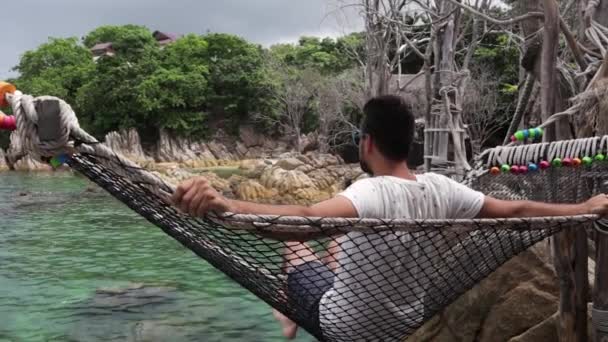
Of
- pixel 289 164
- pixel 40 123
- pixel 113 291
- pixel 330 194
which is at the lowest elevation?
pixel 113 291

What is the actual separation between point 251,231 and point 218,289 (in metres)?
4.31

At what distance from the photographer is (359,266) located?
5.22ft

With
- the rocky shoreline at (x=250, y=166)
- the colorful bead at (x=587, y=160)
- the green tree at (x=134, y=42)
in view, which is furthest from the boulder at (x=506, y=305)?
the green tree at (x=134, y=42)

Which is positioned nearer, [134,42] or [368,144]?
[368,144]

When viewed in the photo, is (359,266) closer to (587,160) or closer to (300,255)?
(300,255)

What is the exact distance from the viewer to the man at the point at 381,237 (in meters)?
1.55

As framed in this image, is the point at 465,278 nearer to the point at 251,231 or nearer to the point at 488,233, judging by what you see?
the point at 488,233

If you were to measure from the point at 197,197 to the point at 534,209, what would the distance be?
39.0 inches

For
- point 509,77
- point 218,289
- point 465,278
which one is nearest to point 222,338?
point 218,289

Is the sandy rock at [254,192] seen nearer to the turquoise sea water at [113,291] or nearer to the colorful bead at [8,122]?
the turquoise sea water at [113,291]

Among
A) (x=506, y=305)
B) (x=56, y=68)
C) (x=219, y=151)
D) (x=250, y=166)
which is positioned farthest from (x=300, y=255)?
(x=56, y=68)

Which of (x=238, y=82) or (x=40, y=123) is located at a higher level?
(x=238, y=82)

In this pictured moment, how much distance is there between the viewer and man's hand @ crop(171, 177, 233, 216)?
4.00ft

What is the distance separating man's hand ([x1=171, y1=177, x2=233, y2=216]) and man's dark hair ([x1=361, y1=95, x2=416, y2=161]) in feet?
1.79
